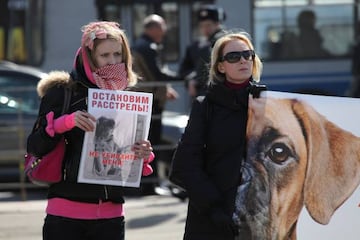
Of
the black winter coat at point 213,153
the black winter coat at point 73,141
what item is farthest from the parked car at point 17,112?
the black winter coat at point 213,153

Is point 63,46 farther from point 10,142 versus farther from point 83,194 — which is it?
→ point 83,194

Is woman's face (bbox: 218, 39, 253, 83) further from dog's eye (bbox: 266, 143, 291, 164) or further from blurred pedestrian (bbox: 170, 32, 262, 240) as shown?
dog's eye (bbox: 266, 143, 291, 164)

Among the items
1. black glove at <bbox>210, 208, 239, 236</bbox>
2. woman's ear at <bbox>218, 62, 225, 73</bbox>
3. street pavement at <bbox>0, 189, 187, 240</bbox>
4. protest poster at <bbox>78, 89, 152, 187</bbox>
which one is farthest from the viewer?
street pavement at <bbox>0, 189, 187, 240</bbox>

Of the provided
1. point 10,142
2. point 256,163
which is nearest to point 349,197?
point 256,163

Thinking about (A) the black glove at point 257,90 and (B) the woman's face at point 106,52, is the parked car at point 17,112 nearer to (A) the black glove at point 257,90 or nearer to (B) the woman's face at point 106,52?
(B) the woman's face at point 106,52

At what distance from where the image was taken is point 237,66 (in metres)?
4.79

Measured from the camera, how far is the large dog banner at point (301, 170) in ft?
15.4

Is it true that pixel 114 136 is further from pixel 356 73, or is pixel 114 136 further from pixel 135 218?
pixel 356 73

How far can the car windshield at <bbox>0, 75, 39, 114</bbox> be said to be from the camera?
39.7ft

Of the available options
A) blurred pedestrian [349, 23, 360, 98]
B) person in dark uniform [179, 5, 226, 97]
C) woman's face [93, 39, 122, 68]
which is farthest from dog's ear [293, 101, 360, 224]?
blurred pedestrian [349, 23, 360, 98]

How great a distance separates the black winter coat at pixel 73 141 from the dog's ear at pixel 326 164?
3.01ft

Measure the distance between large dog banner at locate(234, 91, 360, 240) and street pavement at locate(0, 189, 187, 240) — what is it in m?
4.00

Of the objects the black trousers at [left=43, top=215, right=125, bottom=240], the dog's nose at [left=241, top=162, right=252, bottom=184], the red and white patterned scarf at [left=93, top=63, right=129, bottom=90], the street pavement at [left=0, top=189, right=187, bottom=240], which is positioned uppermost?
the red and white patterned scarf at [left=93, top=63, right=129, bottom=90]

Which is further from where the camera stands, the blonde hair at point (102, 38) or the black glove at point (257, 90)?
the blonde hair at point (102, 38)
